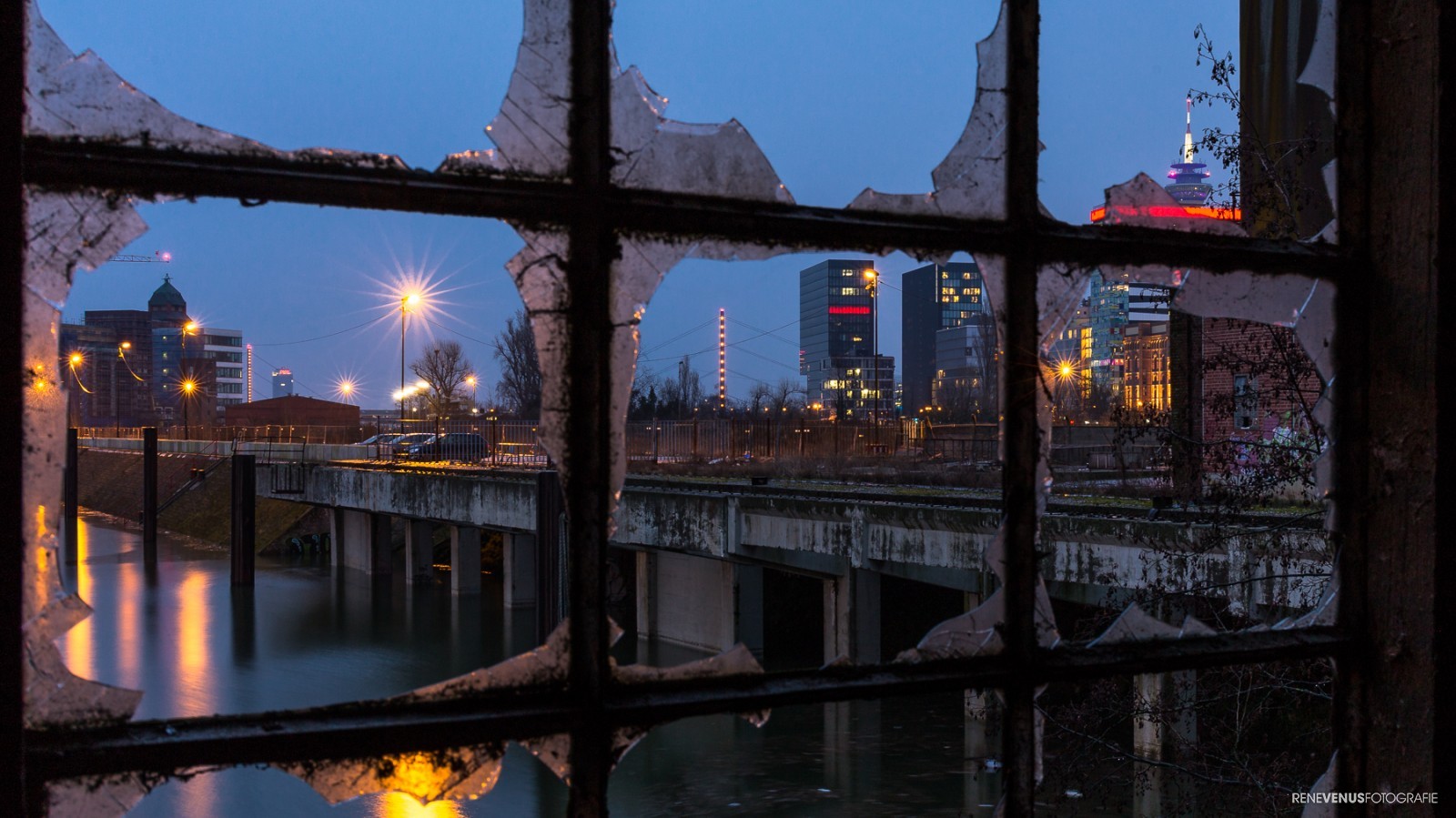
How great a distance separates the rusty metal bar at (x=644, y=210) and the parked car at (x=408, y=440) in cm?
4026

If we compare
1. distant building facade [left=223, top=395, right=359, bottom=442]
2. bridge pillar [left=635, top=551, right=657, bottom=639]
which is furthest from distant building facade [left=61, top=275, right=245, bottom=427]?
bridge pillar [left=635, top=551, right=657, bottom=639]

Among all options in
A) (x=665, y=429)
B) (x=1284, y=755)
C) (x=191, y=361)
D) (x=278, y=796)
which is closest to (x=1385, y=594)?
(x=1284, y=755)

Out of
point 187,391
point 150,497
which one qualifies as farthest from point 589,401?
point 187,391

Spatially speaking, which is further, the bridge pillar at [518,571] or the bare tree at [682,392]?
the bare tree at [682,392]

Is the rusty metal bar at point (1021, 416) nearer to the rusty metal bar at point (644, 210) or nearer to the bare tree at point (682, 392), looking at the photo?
the rusty metal bar at point (644, 210)

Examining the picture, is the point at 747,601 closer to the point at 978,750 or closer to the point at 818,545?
the point at 818,545

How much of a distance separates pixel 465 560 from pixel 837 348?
1759 centimetres

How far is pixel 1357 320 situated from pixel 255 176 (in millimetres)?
1645

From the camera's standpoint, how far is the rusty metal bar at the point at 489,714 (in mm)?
1032

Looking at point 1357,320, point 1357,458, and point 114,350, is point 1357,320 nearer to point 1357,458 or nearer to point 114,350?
point 1357,458

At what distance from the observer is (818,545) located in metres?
14.7

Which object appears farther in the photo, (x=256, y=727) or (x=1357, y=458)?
(x=1357, y=458)

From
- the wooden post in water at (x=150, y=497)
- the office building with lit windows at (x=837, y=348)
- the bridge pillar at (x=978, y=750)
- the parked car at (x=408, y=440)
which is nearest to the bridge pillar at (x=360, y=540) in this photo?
the parked car at (x=408, y=440)

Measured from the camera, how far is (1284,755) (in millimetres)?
7137
